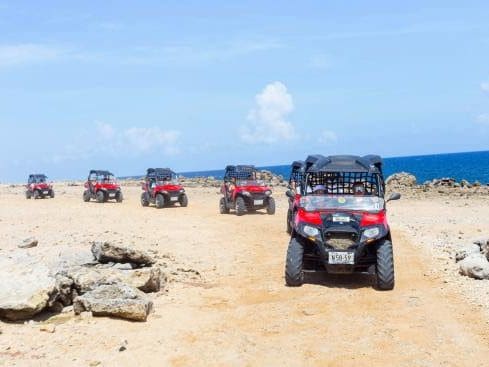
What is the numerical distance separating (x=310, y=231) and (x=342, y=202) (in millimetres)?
918

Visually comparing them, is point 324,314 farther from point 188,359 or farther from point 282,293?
point 188,359

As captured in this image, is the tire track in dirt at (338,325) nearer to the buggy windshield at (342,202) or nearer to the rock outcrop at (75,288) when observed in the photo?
the rock outcrop at (75,288)

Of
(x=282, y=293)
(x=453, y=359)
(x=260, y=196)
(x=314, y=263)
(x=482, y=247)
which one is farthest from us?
(x=260, y=196)

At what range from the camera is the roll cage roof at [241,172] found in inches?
945

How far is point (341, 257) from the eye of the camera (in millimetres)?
9602

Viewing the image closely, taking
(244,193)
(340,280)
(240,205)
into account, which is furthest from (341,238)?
(244,193)

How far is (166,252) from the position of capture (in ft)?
44.5

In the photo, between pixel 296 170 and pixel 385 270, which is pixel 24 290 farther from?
pixel 296 170

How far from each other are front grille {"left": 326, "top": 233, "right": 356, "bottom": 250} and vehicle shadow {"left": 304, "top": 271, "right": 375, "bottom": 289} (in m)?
0.74

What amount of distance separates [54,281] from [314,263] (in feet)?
14.5

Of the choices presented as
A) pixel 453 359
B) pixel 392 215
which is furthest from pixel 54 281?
pixel 392 215

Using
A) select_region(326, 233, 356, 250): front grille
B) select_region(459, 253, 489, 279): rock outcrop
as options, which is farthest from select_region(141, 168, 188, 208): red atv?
select_region(459, 253, 489, 279): rock outcrop

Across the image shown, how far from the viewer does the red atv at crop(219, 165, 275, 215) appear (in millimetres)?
23078

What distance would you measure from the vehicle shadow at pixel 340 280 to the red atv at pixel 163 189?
1710 centimetres
